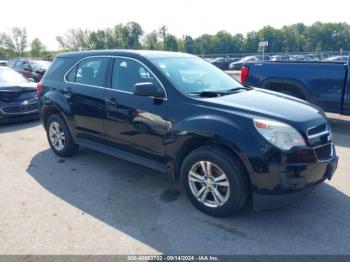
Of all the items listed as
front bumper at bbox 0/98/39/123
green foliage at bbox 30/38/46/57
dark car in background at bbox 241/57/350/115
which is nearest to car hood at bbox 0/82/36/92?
front bumper at bbox 0/98/39/123

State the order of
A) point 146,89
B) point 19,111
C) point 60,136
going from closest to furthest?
Result: point 146,89, point 60,136, point 19,111

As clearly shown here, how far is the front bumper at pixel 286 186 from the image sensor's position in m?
2.97

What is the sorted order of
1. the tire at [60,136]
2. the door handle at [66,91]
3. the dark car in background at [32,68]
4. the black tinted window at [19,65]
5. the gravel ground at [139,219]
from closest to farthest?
the gravel ground at [139,219]
the door handle at [66,91]
the tire at [60,136]
the dark car in background at [32,68]
the black tinted window at [19,65]

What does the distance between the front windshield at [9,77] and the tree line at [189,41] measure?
243 ft

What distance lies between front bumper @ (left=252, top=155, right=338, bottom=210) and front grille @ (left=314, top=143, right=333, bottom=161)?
0.08 m

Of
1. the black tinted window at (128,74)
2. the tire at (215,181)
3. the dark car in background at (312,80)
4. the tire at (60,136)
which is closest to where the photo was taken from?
the tire at (215,181)

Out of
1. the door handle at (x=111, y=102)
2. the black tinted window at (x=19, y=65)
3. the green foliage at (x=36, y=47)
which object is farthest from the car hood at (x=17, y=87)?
the green foliage at (x=36, y=47)

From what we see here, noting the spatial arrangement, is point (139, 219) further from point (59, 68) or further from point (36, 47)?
point (36, 47)

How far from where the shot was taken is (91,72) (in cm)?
471

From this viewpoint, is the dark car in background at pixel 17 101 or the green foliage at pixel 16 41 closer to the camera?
the dark car in background at pixel 17 101

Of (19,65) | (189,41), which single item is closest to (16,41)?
(189,41)

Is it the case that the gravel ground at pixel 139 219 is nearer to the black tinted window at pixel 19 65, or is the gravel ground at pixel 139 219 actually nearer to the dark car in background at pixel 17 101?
the dark car in background at pixel 17 101

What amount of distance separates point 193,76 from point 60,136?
8.75ft

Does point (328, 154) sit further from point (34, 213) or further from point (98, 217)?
point (34, 213)
